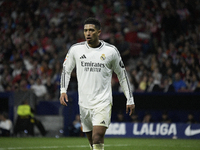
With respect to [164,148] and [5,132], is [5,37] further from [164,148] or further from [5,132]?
[164,148]

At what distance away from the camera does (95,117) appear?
19.0ft

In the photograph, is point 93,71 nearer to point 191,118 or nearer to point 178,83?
point 191,118

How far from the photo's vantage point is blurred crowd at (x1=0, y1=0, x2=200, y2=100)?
1484 centimetres

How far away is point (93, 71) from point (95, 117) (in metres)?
0.68

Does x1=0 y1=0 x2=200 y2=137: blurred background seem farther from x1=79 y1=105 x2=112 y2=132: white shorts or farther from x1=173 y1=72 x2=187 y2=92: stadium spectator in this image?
x1=79 y1=105 x2=112 y2=132: white shorts

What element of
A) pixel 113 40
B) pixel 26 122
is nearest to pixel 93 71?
pixel 26 122

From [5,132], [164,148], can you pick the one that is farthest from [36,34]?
[164,148]

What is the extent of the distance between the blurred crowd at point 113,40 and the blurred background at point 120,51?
0.12 feet

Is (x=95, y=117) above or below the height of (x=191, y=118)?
above

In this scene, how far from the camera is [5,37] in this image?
19.2m

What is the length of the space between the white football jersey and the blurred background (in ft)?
27.4

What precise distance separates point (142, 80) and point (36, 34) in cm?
643

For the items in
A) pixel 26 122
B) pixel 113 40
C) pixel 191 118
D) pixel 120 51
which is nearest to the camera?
pixel 191 118

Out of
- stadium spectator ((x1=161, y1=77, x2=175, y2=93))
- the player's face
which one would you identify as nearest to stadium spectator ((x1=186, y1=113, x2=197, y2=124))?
stadium spectator ((x1=161, y1=77, x2=175, y2=93))
